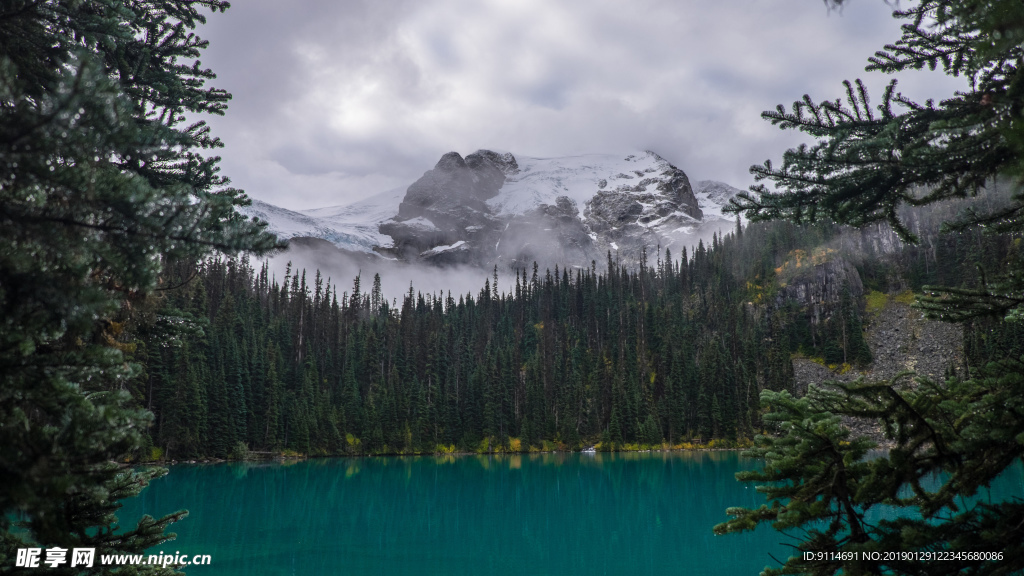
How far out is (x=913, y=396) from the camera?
18.4ft

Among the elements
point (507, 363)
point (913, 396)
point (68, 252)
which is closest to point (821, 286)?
point (507, 363)

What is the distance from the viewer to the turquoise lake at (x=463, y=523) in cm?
2314

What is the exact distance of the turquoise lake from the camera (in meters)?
23.1

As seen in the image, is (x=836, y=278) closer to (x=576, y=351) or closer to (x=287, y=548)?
(x=576, y=351)

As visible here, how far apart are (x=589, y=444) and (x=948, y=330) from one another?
192ft

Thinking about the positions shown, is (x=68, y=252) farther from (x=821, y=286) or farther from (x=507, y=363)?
(x=821, y=286)

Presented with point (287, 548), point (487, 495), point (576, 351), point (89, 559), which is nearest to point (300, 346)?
point (576, 351)

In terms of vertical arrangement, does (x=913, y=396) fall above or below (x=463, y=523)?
above

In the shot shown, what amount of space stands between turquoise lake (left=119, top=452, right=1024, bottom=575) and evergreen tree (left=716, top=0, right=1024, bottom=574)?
4.26m

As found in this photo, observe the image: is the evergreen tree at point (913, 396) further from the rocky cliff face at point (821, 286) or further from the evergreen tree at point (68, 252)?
the rocky cliff face at point (821, 286)

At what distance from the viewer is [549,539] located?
28.3 m

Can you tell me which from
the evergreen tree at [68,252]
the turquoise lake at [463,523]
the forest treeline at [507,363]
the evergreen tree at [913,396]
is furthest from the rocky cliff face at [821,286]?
the evergreen tree at [68,252]

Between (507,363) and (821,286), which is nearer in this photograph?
(507,363)

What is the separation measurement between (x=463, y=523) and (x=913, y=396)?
29.7 meters
